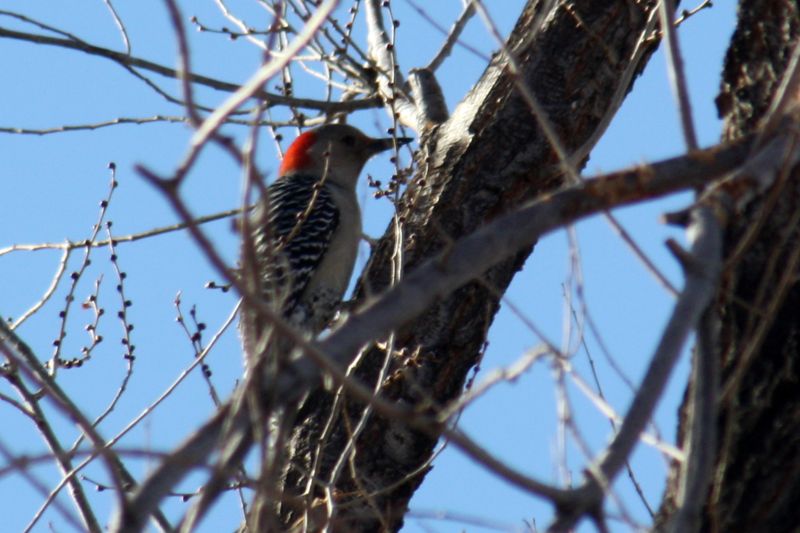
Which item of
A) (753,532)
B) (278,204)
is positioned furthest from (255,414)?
(278,204)

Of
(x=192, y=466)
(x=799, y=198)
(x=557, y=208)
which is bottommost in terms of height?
(x=192, y=466)

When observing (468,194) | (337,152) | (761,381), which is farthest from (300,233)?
(761,381)

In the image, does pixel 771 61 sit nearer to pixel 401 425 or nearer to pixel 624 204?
pixel 624 204

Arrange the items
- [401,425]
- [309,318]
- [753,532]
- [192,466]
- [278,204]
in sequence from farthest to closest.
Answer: [278,204] < [309,318] < [401,425] < [753,532] < [192,466]

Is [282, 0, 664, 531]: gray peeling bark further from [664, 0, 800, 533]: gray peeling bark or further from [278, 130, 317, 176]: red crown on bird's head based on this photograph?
[278, 130, 317, 176]: red crown on bird's head

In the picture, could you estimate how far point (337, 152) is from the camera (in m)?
9.09

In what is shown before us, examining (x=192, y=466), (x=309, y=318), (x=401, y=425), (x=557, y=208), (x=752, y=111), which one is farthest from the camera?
(x=309, y=318)

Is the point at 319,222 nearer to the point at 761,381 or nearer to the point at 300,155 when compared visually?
the point at 300,155

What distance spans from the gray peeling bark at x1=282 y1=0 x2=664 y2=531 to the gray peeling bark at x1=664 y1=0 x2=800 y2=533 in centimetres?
194

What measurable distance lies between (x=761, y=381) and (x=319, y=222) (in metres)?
5.29

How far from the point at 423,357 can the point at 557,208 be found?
270cm

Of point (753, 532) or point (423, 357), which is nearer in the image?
point (753, 532)

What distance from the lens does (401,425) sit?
509 centimetres

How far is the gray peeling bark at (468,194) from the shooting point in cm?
512
